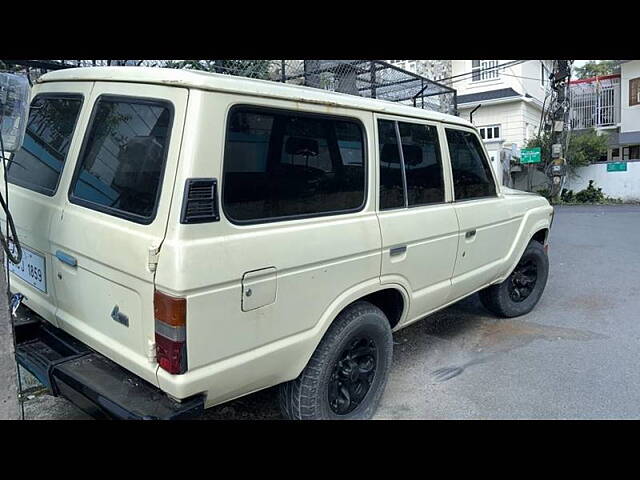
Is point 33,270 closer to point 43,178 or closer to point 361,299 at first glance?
point 43,178

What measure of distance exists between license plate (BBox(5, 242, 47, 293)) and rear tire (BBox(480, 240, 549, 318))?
3911mm

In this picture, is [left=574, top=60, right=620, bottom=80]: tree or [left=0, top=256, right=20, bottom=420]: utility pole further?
[left=574, top=60, right=620, bottom=80]: tree

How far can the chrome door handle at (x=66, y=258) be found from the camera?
7.87ft

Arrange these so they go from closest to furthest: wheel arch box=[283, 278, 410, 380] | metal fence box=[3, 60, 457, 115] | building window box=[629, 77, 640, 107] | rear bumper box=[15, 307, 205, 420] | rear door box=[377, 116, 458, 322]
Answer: rear bumper box=[15, 307, 205, 420] < wheel arch box=[283, 278, 410, 380] < rear door box=[377, 116, 458, 322] < metal fence box=[3, 60, 457, 115] < building window box=[629, 77, 640, 107]

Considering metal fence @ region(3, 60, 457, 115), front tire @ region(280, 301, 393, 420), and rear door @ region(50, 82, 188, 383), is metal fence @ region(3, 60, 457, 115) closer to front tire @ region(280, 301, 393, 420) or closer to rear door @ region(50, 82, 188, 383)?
rear door @ region(50, 82, 188, 383)

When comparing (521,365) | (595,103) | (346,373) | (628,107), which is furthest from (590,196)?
(346,373)

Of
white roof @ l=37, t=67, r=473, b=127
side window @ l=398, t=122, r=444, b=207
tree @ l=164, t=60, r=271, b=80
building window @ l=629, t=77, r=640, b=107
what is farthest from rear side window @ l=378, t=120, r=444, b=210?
building window @ l=629, t=77, r=640, b=107

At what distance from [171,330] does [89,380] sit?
621mm

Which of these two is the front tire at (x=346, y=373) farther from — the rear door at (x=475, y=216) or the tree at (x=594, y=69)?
the tree at (x=594, y=69)

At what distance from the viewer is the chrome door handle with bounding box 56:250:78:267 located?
2.40m

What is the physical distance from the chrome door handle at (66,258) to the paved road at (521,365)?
123cm

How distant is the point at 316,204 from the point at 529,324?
3.35m

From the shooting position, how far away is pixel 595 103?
26.6 meters

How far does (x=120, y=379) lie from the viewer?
2.27 meters
